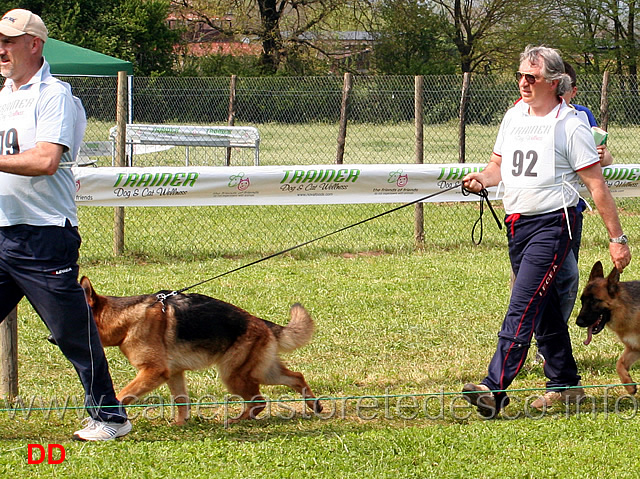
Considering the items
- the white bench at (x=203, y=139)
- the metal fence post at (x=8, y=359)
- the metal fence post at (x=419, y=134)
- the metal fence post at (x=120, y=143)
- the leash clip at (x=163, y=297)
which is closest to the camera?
the leash clip at (x=163, y=297)

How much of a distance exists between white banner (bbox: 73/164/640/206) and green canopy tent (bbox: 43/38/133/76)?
745 centimetres

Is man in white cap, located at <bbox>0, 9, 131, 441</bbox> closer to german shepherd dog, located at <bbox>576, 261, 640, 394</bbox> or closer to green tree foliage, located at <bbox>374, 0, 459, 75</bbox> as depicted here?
german shepherd dog, located at <bbox>576, 261, 640, 394</bbox>

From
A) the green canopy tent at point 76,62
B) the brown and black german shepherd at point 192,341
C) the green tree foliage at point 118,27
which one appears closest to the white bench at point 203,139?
the green canopy tent at point 76,62

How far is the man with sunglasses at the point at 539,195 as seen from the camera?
4.07m

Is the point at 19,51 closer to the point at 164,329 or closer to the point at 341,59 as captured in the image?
the point at 164,329

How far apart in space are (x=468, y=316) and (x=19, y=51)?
4.34 meters

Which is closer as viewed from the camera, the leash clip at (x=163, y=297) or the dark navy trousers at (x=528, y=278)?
the dark navy trousers at (x=528, y=278)

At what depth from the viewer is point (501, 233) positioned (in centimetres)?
1029

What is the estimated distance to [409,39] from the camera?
42.0m

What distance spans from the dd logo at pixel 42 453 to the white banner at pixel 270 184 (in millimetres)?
4257

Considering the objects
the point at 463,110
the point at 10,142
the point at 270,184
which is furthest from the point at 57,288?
the point at 463,110

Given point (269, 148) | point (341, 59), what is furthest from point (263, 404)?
point (341, 59)

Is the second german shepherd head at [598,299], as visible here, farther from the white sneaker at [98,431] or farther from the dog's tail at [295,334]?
the white sneaker at [98,431]

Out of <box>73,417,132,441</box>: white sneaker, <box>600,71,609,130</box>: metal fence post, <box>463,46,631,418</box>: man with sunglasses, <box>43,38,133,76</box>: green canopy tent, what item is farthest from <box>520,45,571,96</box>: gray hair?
<box>43,38,133,76</box>: green canopy tent
